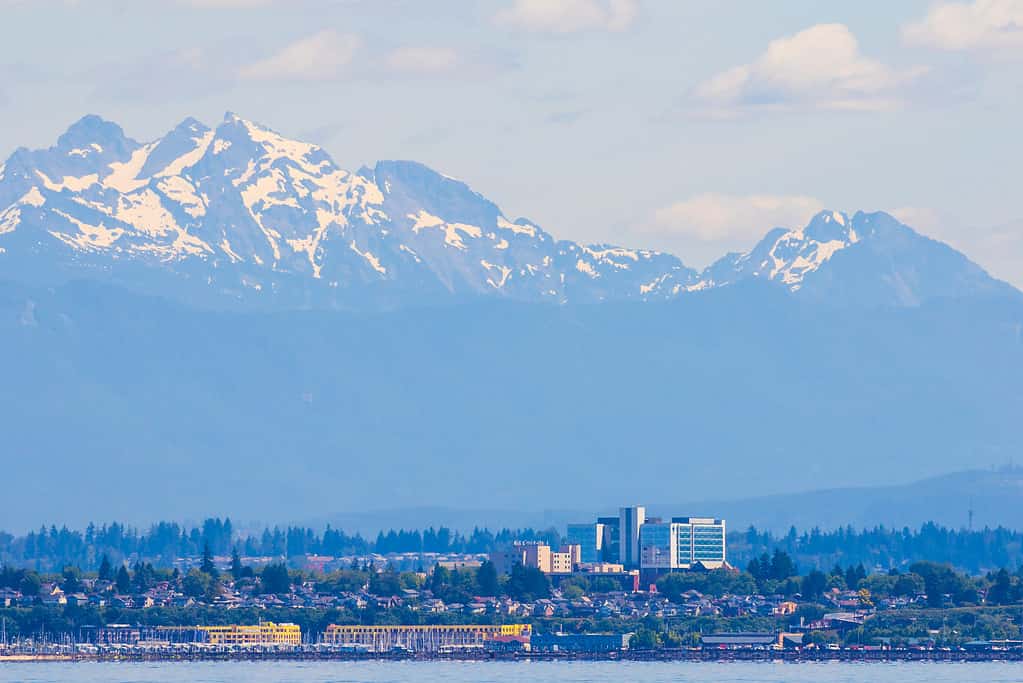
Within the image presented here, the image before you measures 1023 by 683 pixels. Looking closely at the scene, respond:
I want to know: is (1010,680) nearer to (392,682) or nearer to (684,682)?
(684,682)

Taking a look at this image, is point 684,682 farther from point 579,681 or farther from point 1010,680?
point 1010,680

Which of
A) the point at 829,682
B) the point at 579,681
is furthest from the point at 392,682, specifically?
the point at 829,682

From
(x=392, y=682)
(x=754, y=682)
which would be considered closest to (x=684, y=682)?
(x=754, y=682)

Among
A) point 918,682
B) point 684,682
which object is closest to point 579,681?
point 684,682

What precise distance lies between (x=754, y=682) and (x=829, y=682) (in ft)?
14.9

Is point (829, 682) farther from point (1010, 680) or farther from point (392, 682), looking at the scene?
point (392, 682)

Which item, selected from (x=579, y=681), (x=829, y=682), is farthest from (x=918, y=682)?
(x=579, y=681)

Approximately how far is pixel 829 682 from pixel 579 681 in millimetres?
15143

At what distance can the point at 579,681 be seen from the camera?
654ft

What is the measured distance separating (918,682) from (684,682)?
46.2 ft

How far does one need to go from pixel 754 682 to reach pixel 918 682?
32.4ft

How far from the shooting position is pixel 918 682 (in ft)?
648

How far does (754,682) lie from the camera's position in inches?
7844

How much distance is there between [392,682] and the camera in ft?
656
